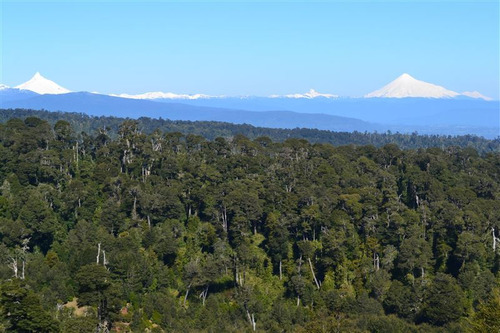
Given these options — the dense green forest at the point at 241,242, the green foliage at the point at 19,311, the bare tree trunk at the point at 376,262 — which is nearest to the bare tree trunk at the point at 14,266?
the dense green forest at the point at 241,242

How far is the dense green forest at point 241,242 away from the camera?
127ft

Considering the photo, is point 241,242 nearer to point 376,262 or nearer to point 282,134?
point 376,262

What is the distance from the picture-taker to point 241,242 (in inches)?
1918

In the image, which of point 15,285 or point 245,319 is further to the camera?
point 245,319

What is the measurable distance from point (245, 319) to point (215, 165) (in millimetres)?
27697

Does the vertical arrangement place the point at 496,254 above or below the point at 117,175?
below

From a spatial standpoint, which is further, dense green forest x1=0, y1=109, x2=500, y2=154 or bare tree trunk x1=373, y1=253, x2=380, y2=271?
dense green forest x1=0, y1=109, x2=500, y2=154

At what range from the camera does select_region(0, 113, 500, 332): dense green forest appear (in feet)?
127

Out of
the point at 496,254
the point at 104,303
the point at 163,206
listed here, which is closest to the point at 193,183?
the point at 163,206

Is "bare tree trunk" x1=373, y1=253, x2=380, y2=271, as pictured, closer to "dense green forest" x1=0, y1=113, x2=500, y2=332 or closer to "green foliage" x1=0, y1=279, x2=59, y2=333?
"dense green forest" x1=0, y1=113, x2=500, y2=332

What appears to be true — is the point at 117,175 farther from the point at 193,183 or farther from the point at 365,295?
the point at 365,295

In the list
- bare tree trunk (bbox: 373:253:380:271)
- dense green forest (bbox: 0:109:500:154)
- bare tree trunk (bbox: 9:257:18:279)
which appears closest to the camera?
bare tree trunk (bbox: 9:257:18:279)

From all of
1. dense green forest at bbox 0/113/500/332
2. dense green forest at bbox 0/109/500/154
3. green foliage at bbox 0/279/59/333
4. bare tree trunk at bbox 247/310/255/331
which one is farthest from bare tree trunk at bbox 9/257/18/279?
dense green forest at bbox 0/109/500/154

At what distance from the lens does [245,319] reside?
4047 centimetres
